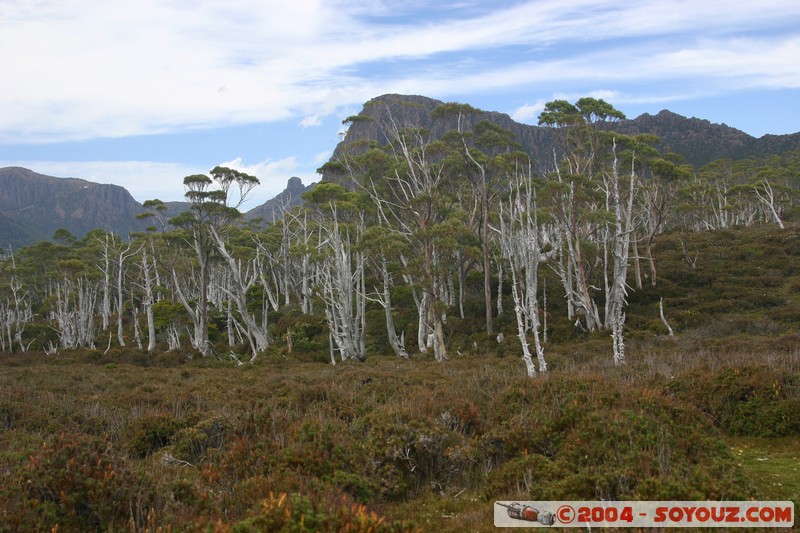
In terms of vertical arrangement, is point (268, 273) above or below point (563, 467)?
above

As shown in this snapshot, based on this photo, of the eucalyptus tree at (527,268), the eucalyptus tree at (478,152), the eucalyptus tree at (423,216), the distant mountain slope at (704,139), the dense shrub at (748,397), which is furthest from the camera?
the distant mountain slope at (704,139)

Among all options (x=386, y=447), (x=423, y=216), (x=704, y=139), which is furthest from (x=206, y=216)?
(x=704, y=139)

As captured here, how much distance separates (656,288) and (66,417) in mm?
26797

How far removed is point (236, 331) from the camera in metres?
35.1

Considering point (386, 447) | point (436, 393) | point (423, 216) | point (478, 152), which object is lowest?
point (436, 393)

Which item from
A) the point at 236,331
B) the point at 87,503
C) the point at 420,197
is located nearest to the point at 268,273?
the point at 236,331

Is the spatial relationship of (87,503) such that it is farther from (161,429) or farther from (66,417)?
(66,417)

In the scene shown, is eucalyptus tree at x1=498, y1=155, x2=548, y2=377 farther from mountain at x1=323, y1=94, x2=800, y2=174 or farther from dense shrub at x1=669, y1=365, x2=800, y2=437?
mountain at x1=323, y1=94, x2=800, y2=174

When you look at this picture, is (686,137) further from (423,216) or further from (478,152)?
(423,216)

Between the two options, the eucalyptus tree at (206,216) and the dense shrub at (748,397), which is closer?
the dense shrub at (748,397)

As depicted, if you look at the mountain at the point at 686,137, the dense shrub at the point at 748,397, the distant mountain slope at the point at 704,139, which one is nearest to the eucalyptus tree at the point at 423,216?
the dense shrub at the point at 748,397

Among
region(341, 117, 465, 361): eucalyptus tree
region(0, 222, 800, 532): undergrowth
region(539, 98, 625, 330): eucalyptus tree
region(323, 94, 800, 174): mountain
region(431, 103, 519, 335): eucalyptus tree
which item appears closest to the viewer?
region(0, 222, 800, 532): undergrowth

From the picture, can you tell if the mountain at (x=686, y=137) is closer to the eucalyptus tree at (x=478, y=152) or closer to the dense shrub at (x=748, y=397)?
the eucalyptus tree at (x=478, y=152)

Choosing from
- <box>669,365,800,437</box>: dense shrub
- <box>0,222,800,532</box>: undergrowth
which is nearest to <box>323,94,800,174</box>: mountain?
<box>0,222,800,532</box>: undergrowth
